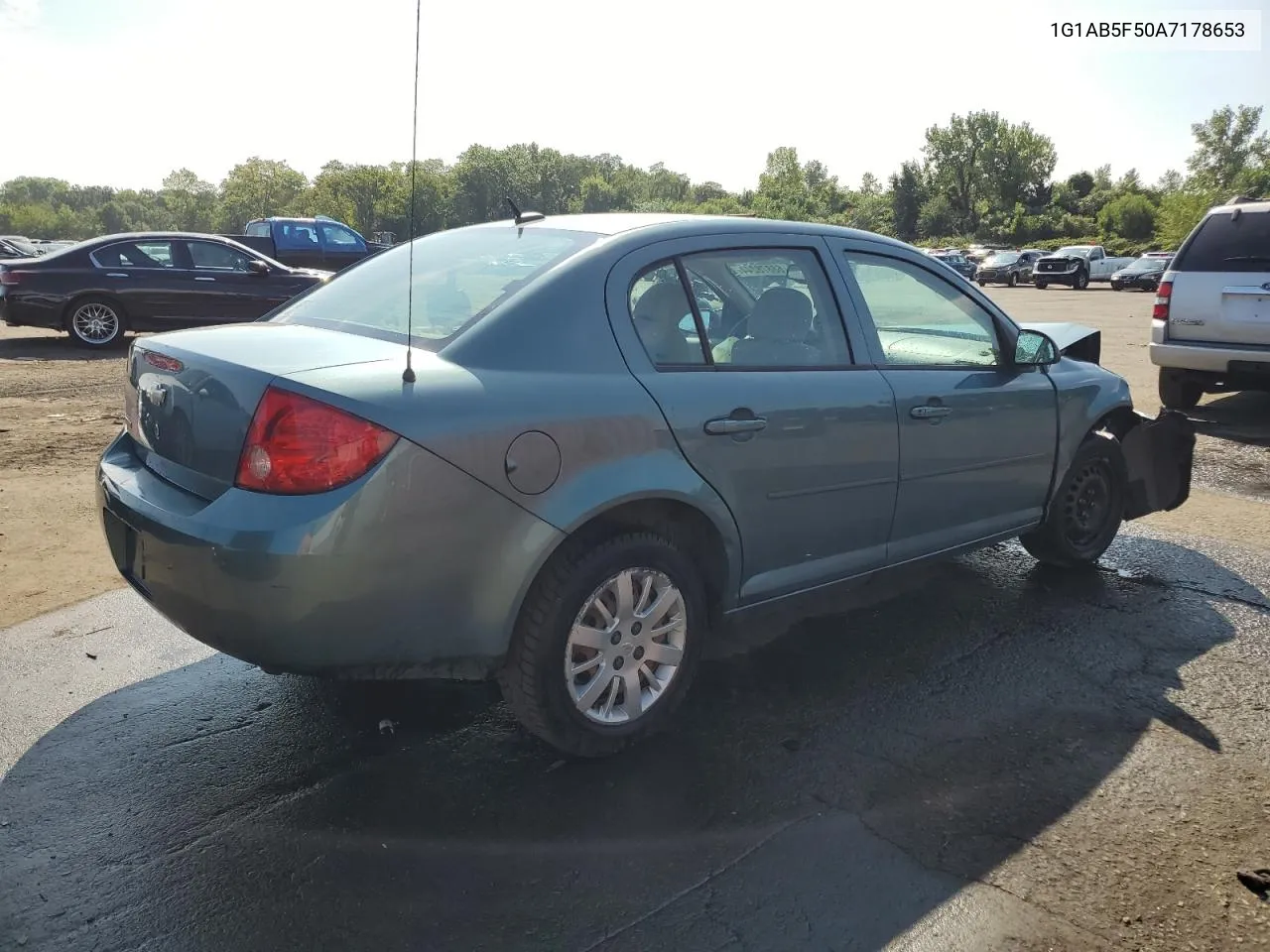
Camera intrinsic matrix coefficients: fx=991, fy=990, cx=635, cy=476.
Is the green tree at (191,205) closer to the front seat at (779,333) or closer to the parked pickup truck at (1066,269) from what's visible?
the parked pickup truck at (1066,269)

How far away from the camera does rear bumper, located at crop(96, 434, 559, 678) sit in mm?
2527

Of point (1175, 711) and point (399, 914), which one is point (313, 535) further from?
point (1175, 711)

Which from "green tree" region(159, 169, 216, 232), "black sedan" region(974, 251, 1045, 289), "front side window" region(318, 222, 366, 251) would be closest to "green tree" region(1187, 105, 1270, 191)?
"black sedan" region(974, 251, 1045, 289)

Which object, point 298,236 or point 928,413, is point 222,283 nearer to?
point 298,236

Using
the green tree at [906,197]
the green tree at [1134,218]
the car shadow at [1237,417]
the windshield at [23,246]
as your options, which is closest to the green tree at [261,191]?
the green tree at [906,197]

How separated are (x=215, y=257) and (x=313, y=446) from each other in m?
12.2

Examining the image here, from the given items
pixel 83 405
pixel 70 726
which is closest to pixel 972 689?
pixel 70 726

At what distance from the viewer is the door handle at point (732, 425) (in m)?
3.15

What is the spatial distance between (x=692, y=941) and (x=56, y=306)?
13151 mm

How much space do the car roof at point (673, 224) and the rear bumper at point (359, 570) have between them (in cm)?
118

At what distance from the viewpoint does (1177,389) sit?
9.28 m

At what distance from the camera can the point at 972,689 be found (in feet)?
11.9

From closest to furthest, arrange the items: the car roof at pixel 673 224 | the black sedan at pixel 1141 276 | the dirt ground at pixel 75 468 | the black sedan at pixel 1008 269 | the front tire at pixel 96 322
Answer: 1. the car roof at pixel 673 224
2. the dirt ground at pixel 75 468
3. the front tire at pixel 96 322
4. the black sedan at pixel 1141 276
5. the black sedan at pixel 1008 269

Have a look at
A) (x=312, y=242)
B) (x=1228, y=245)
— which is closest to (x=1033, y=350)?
(x=1228, y=245)
